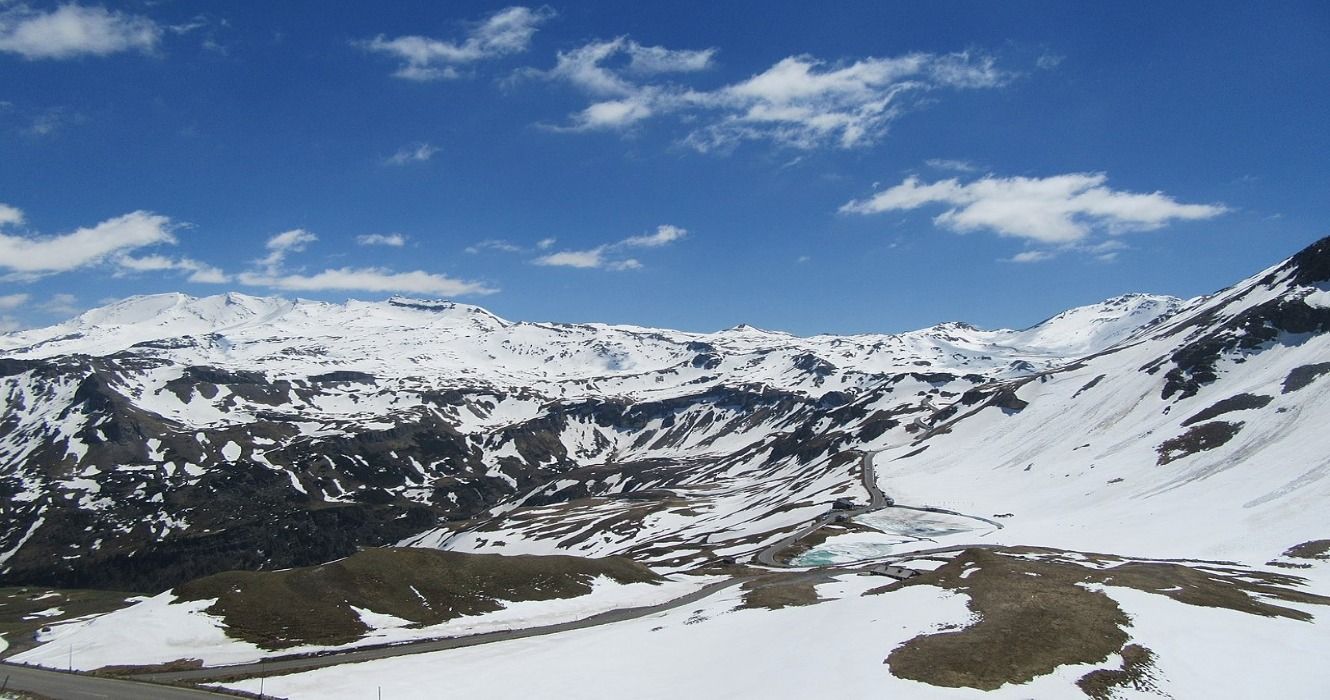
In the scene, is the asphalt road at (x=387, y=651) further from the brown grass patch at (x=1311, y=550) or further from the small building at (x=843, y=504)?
the small building at (x=843, y=504)

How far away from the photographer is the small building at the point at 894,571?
75325mm

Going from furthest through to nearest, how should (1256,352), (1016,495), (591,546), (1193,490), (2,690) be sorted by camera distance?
(591,546) → (1256,352) → (1016,495) → (1193,490) → (2,690)

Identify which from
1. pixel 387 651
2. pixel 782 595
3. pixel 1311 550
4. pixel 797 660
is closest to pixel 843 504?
pixel 1311 550

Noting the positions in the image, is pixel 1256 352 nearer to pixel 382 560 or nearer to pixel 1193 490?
pixel 1193 490

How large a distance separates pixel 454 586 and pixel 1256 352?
583 feet

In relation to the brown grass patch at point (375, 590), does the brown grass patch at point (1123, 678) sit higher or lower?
lower

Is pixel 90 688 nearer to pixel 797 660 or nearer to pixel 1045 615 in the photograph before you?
pixel 797 660

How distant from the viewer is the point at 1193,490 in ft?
369

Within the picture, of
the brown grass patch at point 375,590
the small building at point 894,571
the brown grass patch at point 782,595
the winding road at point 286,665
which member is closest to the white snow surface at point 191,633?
the brown grass patch at point 375,590

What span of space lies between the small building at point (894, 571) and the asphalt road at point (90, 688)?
59751 millimetres

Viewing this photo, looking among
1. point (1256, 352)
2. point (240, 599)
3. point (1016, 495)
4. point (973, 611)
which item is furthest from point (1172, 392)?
point (240, 599)

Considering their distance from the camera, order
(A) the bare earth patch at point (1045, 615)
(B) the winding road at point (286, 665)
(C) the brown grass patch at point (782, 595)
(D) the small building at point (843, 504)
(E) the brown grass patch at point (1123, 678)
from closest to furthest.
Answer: (E) the brown grass patch at point (1123, 678) → (A) the bare earth patch at point (1045, 615) → (B) the winding road at point (286, 665) → (C) the brown grass patch at point (782, 595) → (D) the small building at point (843, 504)

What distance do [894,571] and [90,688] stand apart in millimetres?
68954

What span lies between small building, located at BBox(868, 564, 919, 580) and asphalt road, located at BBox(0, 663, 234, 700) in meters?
59.8
